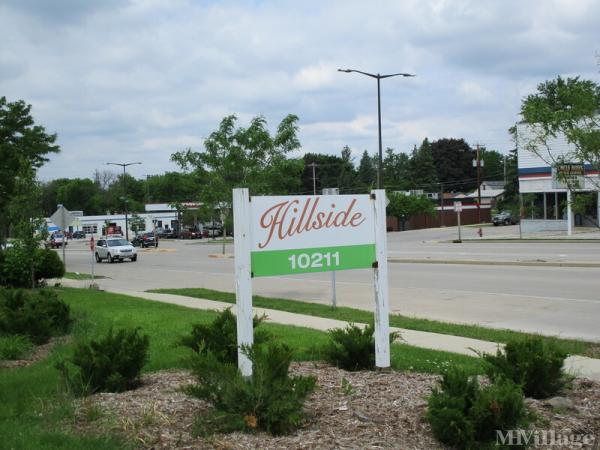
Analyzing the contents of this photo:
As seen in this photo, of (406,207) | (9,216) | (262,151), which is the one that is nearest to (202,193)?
(262,151)

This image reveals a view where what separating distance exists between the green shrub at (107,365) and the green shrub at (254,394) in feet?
3.83

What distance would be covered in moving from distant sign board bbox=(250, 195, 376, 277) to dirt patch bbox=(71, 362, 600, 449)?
1124mm

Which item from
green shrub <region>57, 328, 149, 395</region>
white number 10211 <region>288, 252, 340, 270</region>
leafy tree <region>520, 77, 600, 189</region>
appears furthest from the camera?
leafy tree <region>520, 77, 600, 189</region>

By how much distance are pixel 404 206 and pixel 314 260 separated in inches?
2833

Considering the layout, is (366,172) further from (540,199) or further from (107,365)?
(107,365)

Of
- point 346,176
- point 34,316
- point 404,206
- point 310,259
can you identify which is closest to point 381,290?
point 310,259

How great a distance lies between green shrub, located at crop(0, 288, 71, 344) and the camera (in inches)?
362

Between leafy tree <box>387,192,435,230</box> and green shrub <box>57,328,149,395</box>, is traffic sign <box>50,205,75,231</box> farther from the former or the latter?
leafy tree <box>387,192,435,230</box>

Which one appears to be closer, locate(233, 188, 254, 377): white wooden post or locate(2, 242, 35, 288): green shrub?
locate(233, 188, 254, 377): white wooden post

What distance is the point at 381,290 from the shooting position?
6547 mm

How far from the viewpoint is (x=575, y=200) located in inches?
359

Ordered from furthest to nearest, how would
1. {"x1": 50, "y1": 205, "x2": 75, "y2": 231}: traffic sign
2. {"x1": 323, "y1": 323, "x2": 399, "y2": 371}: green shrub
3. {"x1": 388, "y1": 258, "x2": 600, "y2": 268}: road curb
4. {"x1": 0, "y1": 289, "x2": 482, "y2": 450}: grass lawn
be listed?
1. {"x1": 50, "y1": 205, "x2": 75, "y2": 231}: traffic sign
2. {"x1": 388, "y1": 258, "x2": 600, "y2": 268}: road curb
3. {"x1": 323, "y1": 323, "x2": 399, "y2": 371}: green shrub
4. {"x1": 0, "y1": 289, "x2": 482, "y2": 450}: grass lawn

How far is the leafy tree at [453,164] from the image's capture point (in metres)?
130
